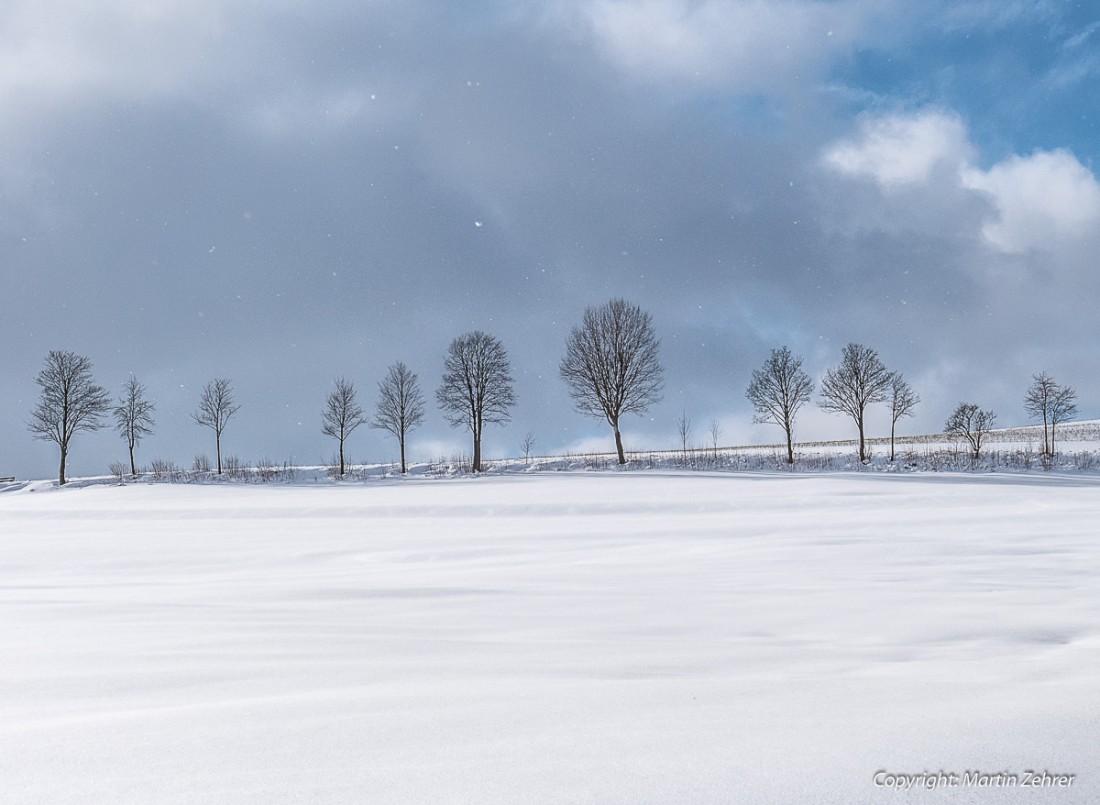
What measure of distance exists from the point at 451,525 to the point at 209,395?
1513 inches

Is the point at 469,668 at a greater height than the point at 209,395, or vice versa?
the point at 209,395

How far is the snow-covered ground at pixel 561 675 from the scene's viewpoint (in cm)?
152

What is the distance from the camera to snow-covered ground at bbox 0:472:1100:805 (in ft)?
4.98

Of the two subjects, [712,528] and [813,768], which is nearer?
[813,768]

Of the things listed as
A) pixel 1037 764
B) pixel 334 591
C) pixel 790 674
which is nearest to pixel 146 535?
pixel 334 591

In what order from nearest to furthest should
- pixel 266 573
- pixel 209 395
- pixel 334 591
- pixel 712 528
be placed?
pixel 334 591
pixel 266 573
pixel 712 528
pixel 209 395

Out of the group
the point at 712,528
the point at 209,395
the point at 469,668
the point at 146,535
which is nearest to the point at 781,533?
the point at 712,528

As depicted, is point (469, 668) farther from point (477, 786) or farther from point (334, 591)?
point (334, 591)

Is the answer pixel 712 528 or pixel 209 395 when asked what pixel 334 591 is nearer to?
pixel 712 528

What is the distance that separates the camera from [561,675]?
239cm

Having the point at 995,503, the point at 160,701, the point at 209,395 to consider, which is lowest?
the point at 995,503

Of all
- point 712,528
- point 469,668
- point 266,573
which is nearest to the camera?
point 469,668

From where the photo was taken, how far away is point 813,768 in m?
1.51

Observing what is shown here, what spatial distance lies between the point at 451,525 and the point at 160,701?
Result: 7600 millimetres
